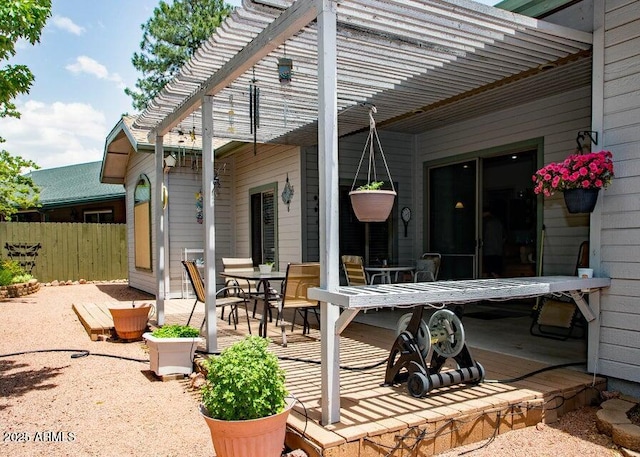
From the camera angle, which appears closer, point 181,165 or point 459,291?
point 459,291

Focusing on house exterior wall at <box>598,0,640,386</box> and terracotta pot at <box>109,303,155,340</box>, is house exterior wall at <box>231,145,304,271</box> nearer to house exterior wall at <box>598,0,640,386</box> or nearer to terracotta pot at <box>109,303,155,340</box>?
terracotta pot at <box>109,303,155,340</box>

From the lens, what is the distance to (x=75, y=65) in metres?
34.8

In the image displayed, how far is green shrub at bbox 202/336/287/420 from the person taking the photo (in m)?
2.29

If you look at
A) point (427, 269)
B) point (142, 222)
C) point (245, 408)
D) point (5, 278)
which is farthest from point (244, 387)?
point (5, 278)

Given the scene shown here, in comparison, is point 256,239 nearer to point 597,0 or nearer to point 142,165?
point 142,165

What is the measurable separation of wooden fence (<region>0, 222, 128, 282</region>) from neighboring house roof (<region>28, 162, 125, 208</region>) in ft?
6.02

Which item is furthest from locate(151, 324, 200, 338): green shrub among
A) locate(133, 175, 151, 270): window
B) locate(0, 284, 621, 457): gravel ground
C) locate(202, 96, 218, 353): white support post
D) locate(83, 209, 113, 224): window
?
locate(83, 209, 113, 224): window

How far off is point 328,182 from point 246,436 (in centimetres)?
136

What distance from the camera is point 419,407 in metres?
2.86

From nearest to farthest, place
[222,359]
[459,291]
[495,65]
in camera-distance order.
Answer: [222,359]
[459,291]
[495,65]

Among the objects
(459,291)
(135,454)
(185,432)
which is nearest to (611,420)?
(459,291)

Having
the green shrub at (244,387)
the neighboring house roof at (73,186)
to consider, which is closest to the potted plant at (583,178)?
the green shrub at (244,387)

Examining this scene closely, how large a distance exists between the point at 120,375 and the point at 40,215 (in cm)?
1543

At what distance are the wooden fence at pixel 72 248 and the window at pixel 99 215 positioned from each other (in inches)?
109
